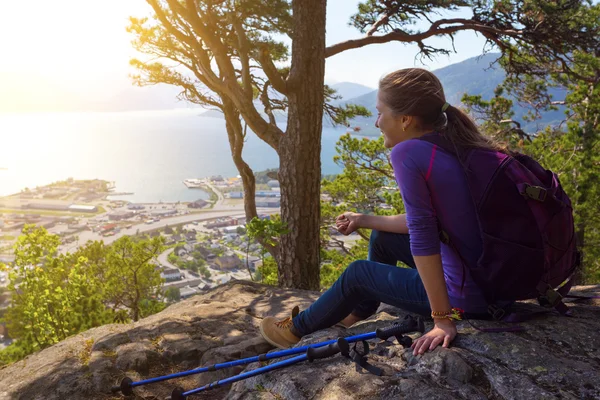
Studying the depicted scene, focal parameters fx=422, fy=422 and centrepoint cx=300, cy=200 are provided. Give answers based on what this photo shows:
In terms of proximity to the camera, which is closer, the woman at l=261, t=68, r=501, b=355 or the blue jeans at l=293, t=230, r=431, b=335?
the woman at l=261, t=68, r=501, b=355

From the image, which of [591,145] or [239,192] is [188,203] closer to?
[239,192]

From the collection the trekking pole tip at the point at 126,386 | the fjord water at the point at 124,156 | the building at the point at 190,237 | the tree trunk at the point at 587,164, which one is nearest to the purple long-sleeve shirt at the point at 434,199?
the trekking pole tip at the point at 126,386

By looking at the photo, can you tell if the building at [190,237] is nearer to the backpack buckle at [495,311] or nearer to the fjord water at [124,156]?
the fjord water at [124,156]

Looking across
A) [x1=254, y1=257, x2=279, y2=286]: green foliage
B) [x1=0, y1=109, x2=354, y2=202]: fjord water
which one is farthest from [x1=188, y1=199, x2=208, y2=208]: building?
[x1=254, y1=257, x2=279, y2=286]: green foliage

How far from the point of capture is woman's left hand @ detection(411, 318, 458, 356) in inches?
61.0

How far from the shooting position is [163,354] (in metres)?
2.58

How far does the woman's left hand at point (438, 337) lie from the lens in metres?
1.55

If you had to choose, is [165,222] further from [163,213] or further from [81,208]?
[81,208]

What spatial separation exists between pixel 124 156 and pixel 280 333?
82589 millimetres

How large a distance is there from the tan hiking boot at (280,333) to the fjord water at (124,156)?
1211 inches

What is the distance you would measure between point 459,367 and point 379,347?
0.42 meters

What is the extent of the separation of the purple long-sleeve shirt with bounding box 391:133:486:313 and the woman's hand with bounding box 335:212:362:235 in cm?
69

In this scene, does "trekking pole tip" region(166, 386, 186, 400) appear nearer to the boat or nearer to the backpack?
the backpack

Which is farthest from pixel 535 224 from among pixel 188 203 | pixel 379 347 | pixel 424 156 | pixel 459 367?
pixel 188 203
